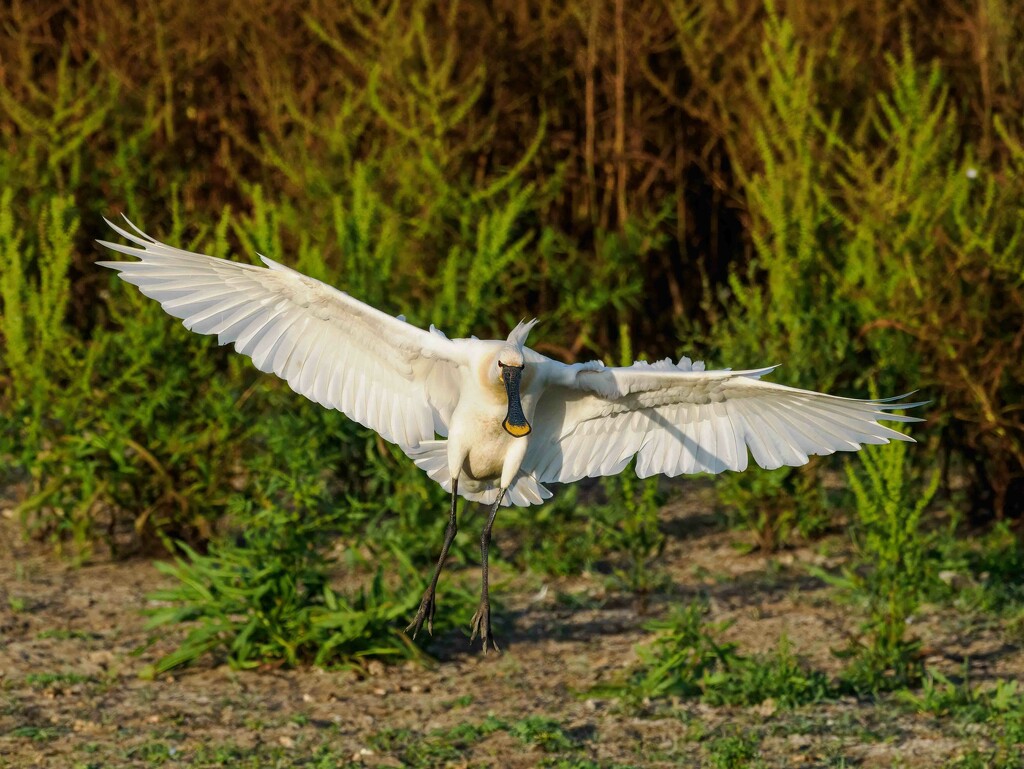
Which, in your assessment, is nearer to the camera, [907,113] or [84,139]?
[907,113]

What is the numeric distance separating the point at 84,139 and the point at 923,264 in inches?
164

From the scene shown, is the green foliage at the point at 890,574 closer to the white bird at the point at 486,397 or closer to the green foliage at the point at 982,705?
the green foliage at the point at 982,705

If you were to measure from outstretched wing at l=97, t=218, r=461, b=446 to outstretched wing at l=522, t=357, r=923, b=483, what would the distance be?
1.24ft

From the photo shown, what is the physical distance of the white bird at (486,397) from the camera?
192 inches

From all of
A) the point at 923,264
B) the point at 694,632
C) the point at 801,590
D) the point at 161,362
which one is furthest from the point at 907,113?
the point at 161,362

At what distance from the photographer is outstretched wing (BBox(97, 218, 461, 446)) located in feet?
16.2

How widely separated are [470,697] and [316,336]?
1.33m

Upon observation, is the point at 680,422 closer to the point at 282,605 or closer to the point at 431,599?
the point at 431,599

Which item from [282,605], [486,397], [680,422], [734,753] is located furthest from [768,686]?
[282,605]

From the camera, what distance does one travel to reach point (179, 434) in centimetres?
646

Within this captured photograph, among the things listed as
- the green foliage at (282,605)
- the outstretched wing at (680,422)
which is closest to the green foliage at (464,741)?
the green foliage at (282,605)

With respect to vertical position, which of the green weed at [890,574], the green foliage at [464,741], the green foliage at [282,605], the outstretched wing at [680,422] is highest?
the outstretched wing at [680,422]

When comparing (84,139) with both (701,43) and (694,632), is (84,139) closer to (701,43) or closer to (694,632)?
(701,43)

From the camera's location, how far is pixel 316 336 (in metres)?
5.14
